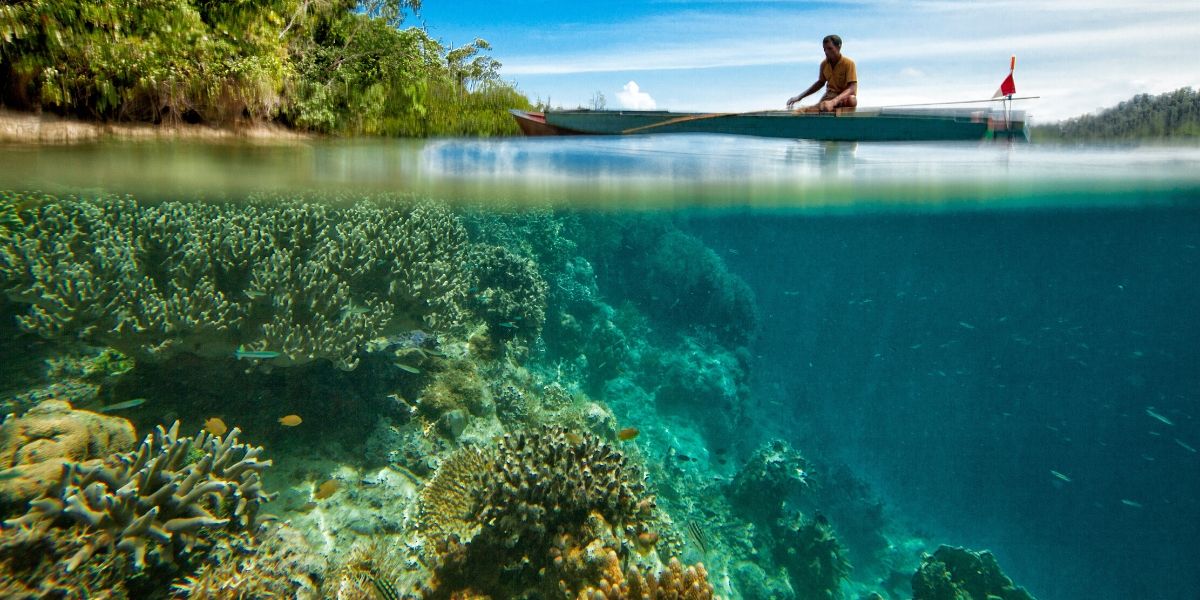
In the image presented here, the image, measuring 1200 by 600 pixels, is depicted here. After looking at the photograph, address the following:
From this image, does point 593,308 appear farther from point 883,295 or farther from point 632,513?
point 883,295

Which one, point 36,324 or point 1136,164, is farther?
point 1136,164

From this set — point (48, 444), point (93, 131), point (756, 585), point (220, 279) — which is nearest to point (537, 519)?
point (48, 444)

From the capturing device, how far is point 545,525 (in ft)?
17.6

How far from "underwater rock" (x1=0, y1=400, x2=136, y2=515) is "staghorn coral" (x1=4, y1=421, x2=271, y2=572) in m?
0.22

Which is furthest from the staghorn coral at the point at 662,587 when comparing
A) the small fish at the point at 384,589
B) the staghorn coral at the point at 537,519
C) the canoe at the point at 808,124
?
the canoe at the point at 808,124

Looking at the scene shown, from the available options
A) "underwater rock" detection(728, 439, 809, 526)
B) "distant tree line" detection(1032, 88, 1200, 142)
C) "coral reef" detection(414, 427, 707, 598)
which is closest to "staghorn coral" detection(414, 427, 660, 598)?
"coral reef" detection(414, 427, 707, 598)

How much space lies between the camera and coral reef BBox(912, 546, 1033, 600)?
10.6 meters

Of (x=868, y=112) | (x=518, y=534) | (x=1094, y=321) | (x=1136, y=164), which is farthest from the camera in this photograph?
(x=1094, y=321)

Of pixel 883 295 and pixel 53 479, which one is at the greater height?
pixel 53 479

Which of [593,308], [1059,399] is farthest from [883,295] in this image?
[593,308]

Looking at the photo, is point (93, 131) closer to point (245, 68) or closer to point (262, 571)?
point (245, 68)

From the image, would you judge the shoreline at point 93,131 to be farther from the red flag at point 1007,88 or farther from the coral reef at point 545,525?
the red flag at point 1007,88

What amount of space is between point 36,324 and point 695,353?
13997 mm

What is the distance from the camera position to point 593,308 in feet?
47.3
